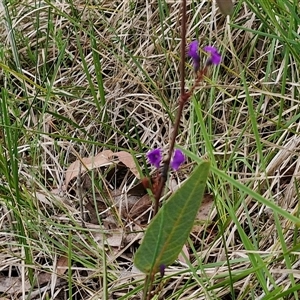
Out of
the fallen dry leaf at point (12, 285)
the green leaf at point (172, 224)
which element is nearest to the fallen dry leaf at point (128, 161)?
the fallen dry leaf at point (12, 285)

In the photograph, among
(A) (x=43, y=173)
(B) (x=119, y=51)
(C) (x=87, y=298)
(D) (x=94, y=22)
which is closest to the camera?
(C) (x=87, y=298)

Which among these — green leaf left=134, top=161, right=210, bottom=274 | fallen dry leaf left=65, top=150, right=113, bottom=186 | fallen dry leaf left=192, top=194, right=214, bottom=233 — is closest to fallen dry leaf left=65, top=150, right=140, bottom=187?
fallen dry leaf left=65, top=150, right=113, bottom=186

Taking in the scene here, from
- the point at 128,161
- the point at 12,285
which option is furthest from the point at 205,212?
the point at 12,285

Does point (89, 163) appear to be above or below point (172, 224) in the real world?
below

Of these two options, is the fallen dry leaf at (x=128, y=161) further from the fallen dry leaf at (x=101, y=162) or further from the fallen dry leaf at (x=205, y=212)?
the fallen dry leaf at (x=205, y=212)

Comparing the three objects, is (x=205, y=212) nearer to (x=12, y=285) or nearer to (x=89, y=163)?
(x=89, y=163)

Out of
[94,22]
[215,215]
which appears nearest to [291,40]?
[215,215]

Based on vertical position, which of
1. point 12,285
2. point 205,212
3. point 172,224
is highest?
point 172,224

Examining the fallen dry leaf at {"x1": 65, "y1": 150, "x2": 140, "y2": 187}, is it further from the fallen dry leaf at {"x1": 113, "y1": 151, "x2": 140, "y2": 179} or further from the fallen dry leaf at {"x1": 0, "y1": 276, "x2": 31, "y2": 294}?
the fallen dry leaf at {"x1": 0, "y1": 276, "x2": 31, "y2": 294}

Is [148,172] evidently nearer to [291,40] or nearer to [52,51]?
[291,40]
